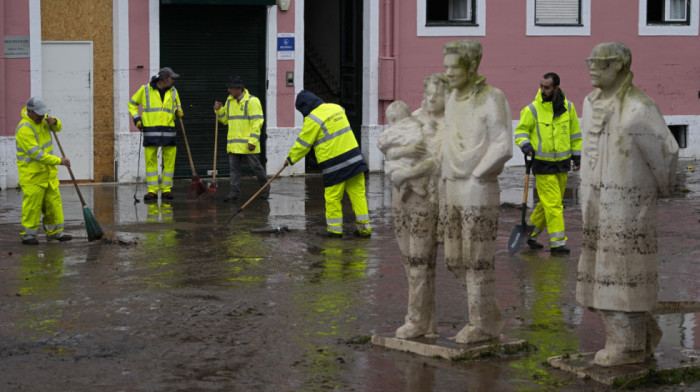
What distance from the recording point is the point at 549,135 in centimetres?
1273

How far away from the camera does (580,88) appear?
2280cm

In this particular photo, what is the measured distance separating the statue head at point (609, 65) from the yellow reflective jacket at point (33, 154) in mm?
7383

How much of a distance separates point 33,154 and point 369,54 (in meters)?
9.40

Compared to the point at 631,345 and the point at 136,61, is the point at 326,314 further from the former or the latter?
the point at 136,61

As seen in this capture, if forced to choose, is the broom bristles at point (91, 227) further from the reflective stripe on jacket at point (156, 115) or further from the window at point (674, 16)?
the window at point (674, 16)

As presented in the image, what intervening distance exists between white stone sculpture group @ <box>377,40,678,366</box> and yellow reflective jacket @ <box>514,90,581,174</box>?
14.3 feet

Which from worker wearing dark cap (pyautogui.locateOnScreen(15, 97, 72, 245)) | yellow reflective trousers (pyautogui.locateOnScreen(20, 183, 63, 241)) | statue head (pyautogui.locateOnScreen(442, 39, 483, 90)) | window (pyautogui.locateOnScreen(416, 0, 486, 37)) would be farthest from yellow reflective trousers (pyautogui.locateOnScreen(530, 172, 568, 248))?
window (pyautogui.locateOnScreen(416, 0, 486, 37))

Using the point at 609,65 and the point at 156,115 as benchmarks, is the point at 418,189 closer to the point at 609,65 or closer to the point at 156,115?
the point at 609,65

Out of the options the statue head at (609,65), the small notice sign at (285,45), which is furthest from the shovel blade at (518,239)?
the small notice sign at (285,45)

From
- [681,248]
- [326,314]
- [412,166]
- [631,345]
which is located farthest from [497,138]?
[681,248]

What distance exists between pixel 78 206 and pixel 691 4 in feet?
41.2

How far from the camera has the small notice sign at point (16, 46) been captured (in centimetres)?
1891

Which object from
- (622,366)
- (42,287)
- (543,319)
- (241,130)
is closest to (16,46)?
(241,130)

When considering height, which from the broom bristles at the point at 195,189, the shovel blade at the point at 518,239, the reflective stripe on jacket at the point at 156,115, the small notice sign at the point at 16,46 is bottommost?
the shovel blade at the point at 518,239
